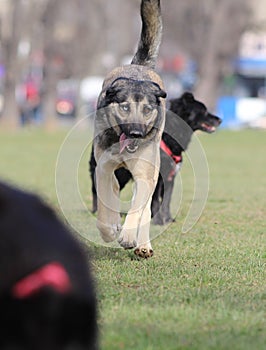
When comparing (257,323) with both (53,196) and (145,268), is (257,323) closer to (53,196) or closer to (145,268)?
(145,268)

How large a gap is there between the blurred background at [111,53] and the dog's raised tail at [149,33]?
2695 centimetres

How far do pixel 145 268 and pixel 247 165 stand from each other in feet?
47.5

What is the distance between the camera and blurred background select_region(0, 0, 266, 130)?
1668 inches

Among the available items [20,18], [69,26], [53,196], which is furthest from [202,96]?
[53,196]

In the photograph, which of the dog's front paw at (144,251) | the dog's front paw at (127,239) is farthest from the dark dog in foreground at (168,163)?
the dog's front paw at (127,239)

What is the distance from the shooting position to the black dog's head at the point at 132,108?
297 inches

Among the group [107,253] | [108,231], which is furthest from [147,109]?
[107,253]

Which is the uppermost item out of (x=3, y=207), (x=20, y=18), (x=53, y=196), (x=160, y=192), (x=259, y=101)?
(x=3, y=207)

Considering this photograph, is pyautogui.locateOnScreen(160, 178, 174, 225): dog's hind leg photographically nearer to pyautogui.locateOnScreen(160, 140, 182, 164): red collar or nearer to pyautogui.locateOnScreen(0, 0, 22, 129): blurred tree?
pyautogui.locateOnScreen(160, 140, 182, 164): red collar

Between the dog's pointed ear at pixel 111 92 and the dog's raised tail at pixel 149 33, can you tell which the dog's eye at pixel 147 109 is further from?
the dog's raised tail at pixel 149 33

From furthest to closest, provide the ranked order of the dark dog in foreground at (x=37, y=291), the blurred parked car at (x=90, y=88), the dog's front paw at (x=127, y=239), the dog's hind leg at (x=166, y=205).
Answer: the blurred parked car at (x=90, y=88) < the dog's hind leg at (x=166, y=205) < the dog's front paw at (x=127, y=239) < the dark dog in foreground at (x=37, y=291)

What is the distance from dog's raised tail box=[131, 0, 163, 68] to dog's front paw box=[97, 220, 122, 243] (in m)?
1.66

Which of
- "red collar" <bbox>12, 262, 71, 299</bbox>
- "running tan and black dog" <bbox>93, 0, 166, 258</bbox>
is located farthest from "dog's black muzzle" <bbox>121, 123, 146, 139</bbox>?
"red collar" <bbox>12, 262, 71, 299</bbox>

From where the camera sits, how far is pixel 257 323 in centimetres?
527
